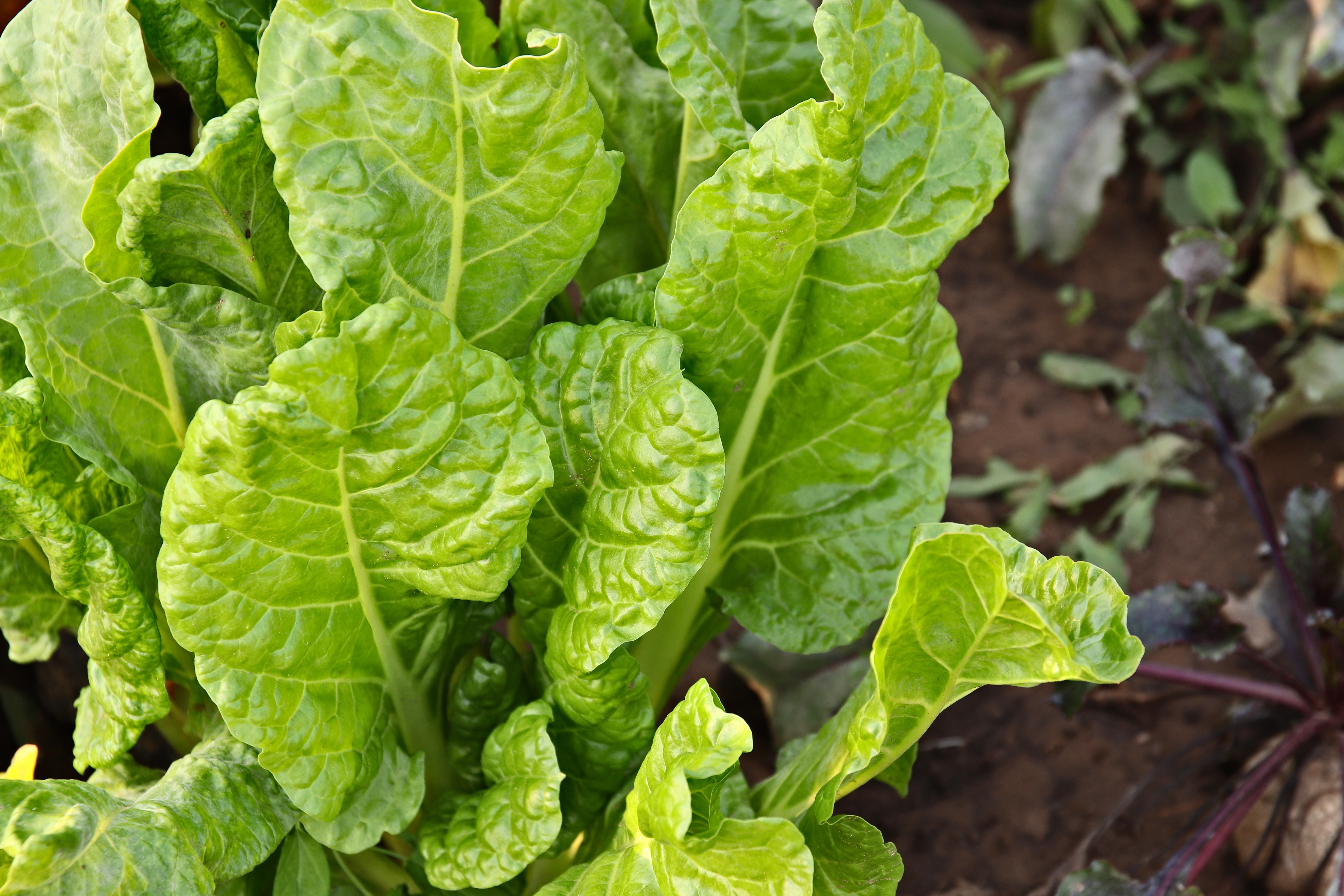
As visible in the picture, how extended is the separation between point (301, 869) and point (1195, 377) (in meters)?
1.50

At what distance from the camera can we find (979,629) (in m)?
1.02

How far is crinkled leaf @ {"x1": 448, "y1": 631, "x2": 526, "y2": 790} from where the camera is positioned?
4.21 feet

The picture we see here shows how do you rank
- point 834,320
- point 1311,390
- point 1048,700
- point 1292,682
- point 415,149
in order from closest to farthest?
1. point 415,149
2. point 834,320
3. point 1292,682
4. point 1048,700
5. point 1311,390

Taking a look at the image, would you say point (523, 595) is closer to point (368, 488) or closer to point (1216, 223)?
point (368, 488)

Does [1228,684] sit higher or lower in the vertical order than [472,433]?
lower

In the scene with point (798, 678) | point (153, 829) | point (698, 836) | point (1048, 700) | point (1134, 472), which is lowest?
point (1048, 700)

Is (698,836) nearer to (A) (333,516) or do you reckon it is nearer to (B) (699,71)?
(A) (333,516)

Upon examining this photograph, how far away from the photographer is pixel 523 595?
1.28 metres

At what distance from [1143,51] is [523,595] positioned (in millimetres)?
2248

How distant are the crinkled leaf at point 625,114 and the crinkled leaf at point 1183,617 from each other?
34.1 inches

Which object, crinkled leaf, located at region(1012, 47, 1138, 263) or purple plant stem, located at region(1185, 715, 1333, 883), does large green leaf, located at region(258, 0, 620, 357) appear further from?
crinkled leaf, located at region(1012, 47, 1138, 263)

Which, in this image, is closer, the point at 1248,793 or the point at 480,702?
the point at 480,702

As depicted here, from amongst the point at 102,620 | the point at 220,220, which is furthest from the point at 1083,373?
the point at 102,620

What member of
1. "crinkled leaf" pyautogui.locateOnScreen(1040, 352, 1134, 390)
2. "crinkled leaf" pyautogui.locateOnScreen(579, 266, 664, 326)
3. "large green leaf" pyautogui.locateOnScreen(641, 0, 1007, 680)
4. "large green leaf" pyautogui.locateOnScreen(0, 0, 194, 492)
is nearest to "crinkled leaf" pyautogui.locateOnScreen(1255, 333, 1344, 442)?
"crinkled leaf" pyautogui.locateOnScreen(1040, 352, 1134, 390)
